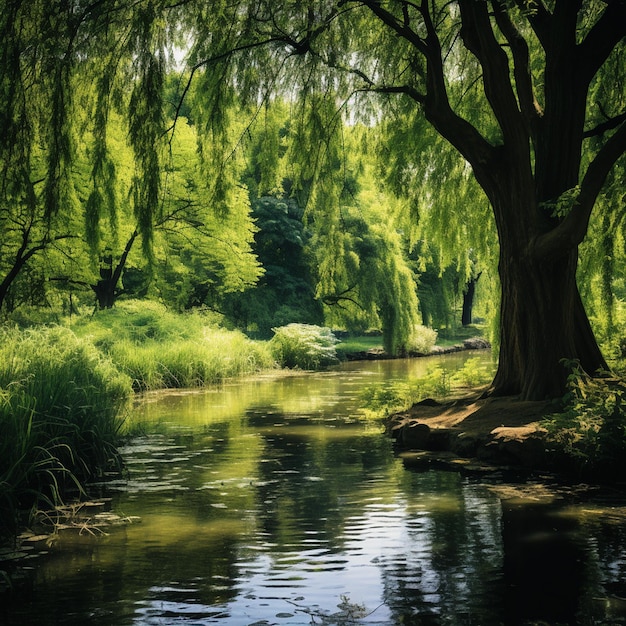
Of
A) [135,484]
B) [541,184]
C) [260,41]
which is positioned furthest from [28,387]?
[541,184]

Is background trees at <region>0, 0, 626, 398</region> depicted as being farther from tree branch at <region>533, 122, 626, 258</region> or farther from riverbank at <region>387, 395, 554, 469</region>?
riverbank at <region>387, 395, 554, 469</region>

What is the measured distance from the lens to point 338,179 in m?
14.2

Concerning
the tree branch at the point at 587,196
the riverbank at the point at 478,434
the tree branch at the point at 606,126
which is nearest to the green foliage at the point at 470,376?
the riverbank at the point at 478,434

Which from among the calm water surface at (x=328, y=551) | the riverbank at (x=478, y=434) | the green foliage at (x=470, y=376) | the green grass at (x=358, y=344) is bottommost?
the calm water surface at (x=328, y=551)

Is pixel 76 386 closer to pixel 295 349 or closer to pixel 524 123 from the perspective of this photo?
pixel 524 123

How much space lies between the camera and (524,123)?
Answer: 1217 centimetres

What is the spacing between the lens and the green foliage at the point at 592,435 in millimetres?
8992

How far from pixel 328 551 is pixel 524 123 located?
732cm

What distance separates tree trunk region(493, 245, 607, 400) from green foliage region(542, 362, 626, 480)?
141 centimetres

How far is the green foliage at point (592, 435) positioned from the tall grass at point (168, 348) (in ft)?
38.7

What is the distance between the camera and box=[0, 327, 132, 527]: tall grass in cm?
766

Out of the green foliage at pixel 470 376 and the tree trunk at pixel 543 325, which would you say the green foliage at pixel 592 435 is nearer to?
the tree trunk at pixel 543 325

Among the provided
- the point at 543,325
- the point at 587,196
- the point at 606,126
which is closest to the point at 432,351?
the point at 606,126

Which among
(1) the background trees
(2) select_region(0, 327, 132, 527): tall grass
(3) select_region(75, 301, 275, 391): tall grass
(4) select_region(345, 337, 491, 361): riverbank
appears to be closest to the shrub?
(4) select_region(345, 337, 491, 361): riverbank
